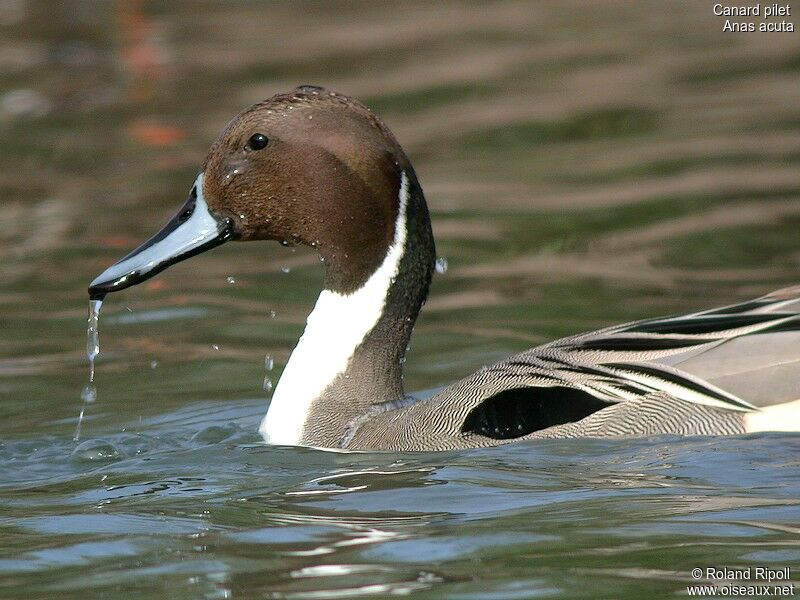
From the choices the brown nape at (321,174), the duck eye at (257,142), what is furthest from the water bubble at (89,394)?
the duck eye at (257,142)

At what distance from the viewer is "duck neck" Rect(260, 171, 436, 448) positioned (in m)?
5.26

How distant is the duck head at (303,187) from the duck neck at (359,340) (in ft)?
0.16

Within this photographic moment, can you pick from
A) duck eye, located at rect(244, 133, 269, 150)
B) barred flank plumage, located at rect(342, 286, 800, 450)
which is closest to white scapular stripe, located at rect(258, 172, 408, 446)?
barred flank plumage, located at rect(342, 286, 800, 450)

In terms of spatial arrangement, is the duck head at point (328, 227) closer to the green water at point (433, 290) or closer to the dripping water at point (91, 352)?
the dripping water at point (91, 352)

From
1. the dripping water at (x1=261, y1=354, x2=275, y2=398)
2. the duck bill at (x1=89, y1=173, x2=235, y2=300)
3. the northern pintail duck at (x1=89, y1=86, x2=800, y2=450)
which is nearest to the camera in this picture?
the northern pintail duck at (x1=89, y1=86, x2=800, y2=450)

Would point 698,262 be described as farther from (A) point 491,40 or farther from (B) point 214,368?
(A) point 491,40

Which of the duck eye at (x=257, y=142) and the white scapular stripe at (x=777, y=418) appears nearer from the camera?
the white scapular stripe at (x=777, y=418)

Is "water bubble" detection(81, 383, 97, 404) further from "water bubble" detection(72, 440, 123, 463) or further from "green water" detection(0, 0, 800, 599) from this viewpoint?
"water bubble" detection(72, 440, 123, 463)

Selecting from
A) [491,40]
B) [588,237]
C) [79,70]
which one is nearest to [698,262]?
[588,237]

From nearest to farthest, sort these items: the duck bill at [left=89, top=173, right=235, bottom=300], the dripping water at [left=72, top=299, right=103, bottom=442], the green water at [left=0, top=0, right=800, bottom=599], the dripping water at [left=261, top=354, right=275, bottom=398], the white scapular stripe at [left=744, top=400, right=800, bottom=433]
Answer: the green water at [left=0, top=0, right=800, bottom=599] < the white scapular stripe at [left=744, top=400, right=800, bottom=433] < the duck bill at [left=89, top=173, right=235, bottom=300] < the dripping water at [left=72, top=299, right=103, bottom=442] < the dripping water at [left=261, top=354, right=275, bottom=398]

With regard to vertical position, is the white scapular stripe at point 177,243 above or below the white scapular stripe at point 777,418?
above

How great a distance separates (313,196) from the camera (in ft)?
17.4

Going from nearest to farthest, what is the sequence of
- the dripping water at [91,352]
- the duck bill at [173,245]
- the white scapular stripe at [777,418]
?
the white scapular stripe at [777,418]
the duck bill at [173,245]
the dripping water at [91,352]

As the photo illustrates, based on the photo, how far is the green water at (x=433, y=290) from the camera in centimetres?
404
